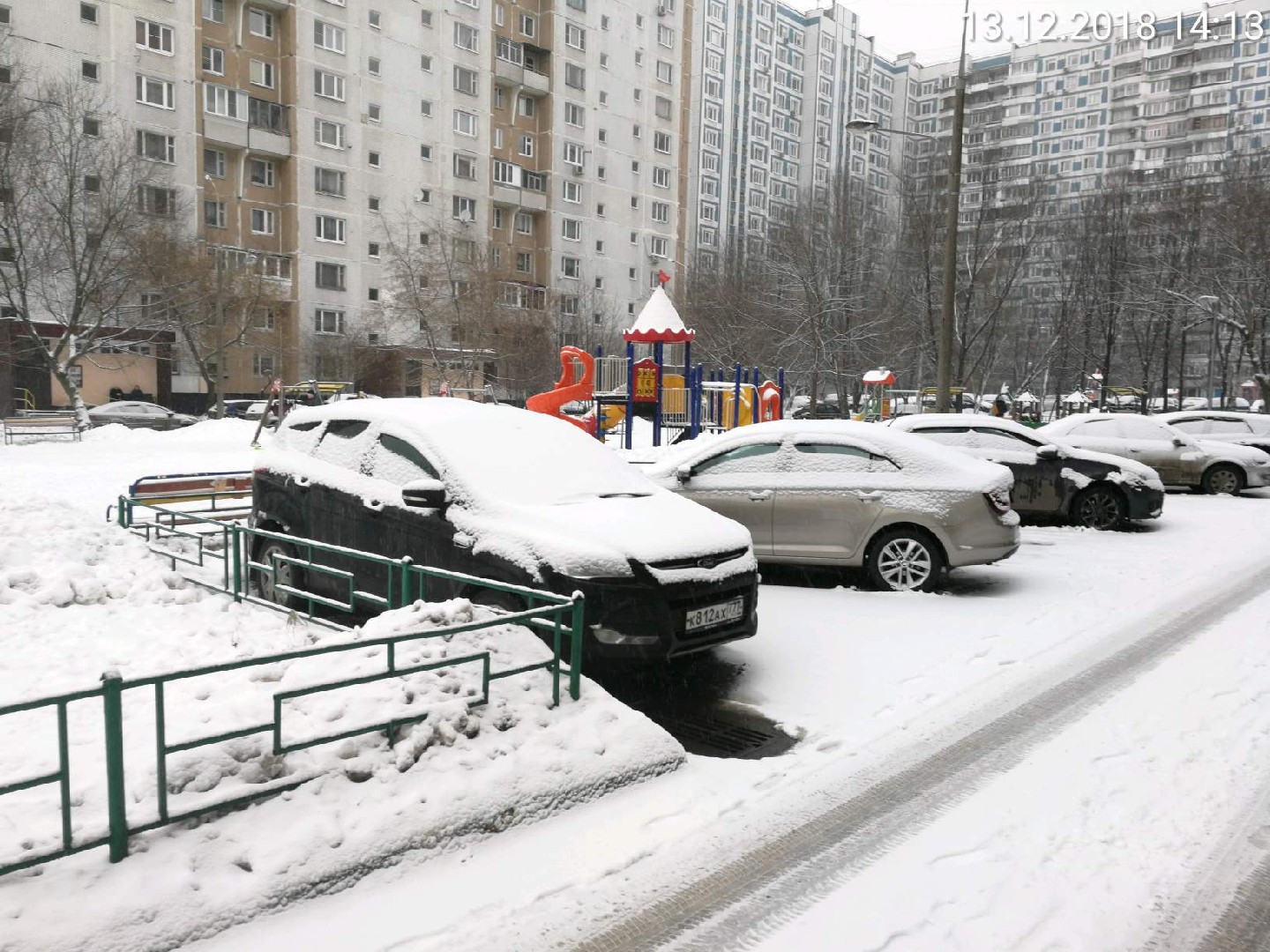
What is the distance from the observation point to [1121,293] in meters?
39.7

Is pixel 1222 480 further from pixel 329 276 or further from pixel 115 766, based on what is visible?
pixel 329 276

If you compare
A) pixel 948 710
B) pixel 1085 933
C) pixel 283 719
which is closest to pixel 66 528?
pixel 283 719

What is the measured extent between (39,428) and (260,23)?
2883 cm

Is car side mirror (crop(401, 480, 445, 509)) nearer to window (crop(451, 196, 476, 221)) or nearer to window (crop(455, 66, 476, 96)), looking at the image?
window (crop(451, 196, 476, 221))

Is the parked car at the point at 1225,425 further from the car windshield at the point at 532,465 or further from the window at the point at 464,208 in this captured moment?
the window at the point at 464,208

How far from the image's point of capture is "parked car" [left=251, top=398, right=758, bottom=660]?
5.59m

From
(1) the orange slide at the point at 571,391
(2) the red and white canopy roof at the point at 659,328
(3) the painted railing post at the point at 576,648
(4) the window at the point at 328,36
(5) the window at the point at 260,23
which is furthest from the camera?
(4) the window at the point at 328,36

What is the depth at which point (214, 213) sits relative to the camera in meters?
45.2

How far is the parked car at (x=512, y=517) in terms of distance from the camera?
18.4 feet

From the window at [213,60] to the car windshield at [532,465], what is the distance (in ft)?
149

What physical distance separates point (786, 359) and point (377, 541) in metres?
27.6

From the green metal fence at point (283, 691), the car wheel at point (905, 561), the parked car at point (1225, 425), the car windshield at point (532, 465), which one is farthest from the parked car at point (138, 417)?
the parked car at point (1225, 425)

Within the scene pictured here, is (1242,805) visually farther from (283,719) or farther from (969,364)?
(969,364)

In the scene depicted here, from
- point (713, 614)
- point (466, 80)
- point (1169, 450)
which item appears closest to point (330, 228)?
point (466, 80)
